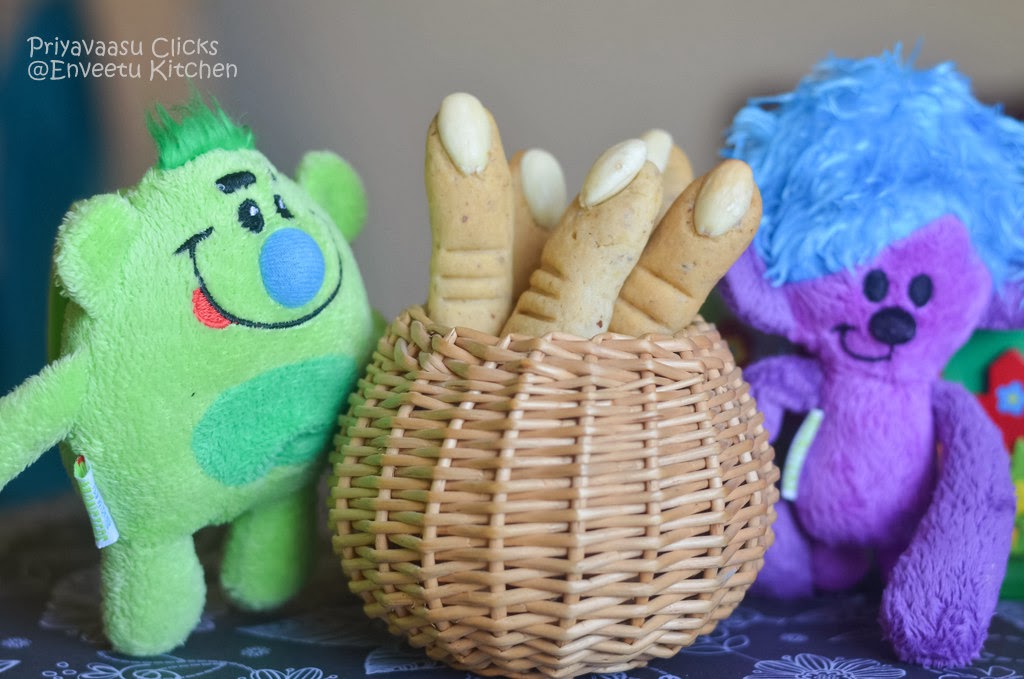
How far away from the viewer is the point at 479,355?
68cm

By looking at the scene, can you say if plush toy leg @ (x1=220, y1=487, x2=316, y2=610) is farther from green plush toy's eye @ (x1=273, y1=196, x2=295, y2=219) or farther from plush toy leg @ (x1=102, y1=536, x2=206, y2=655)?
green plush toy's eye @ (x1=273, y1=196, x2=295, y2=219)

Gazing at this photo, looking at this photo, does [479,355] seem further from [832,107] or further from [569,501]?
[832,107]

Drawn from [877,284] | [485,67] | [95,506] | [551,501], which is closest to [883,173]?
[877,284]

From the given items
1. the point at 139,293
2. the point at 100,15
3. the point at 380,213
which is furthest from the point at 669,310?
the point at 100,15

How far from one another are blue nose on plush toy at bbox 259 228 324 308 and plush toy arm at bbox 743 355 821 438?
1.36 feet

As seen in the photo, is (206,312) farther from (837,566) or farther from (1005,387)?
(1005,387)

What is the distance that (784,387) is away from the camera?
910 millimetres

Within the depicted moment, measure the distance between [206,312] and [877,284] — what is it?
0.54 m

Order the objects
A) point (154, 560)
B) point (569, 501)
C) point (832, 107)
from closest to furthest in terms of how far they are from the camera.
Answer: point (569, 501) < point (154, 560) < point (832, 107)

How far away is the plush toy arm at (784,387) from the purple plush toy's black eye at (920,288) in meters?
0.11

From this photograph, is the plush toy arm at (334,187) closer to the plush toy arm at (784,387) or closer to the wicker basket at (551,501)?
the wicker basket at (551,501)

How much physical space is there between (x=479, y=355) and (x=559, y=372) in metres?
0.06

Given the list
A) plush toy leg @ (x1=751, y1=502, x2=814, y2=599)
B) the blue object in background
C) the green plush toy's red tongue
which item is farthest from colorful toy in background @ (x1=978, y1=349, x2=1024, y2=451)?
the blue object in background

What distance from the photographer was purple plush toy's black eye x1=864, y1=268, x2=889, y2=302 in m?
0.85
